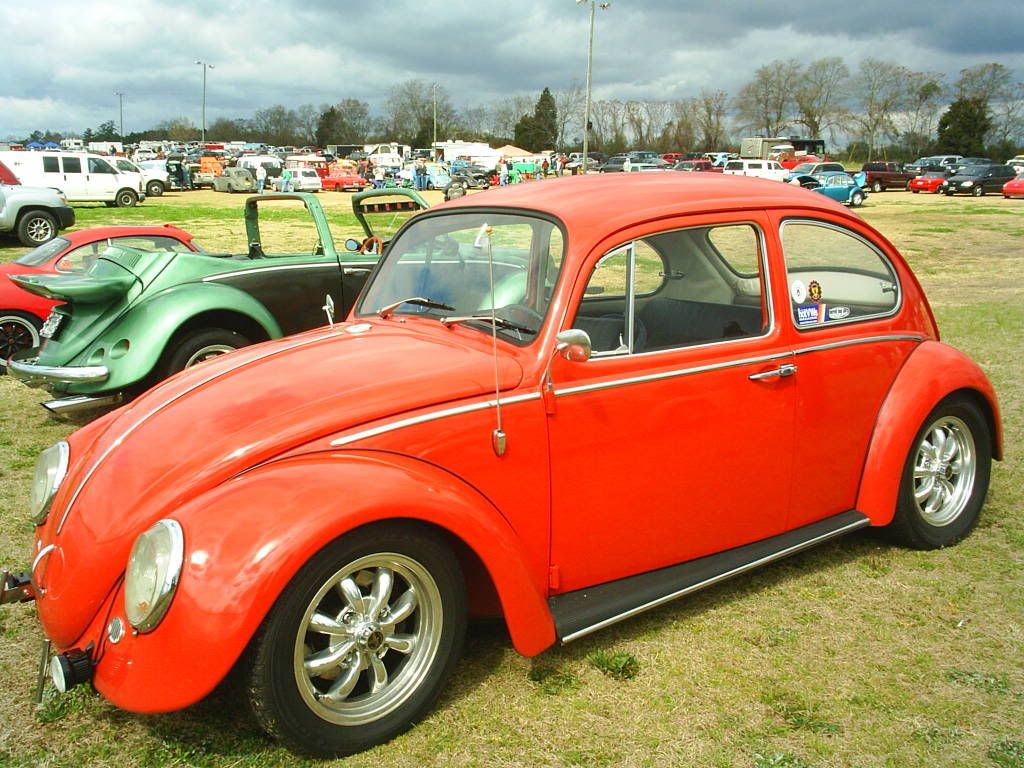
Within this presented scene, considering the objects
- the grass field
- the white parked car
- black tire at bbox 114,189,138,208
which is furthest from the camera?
the white parked car

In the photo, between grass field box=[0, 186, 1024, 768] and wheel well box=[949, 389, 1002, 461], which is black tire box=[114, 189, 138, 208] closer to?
grass field box=[0, 186, 1024, 768]

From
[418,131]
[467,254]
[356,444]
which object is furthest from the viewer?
[418,131]

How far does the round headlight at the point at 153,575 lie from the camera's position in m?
2.33

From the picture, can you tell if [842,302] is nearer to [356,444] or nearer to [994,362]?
[356,444]

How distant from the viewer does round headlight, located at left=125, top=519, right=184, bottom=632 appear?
2.33 meters

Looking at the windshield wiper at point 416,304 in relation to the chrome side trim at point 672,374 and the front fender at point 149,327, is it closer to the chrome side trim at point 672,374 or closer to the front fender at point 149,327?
the chrome side trim at point 672,374

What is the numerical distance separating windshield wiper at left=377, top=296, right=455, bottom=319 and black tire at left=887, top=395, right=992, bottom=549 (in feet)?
7.78

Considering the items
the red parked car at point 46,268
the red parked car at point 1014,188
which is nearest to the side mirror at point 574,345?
the red parked car at point 46,268

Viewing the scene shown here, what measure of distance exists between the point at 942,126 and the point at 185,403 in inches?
3233

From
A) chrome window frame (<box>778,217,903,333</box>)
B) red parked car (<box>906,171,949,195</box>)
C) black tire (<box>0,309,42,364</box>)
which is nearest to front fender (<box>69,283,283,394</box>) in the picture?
black tire (<box>0,309,42,364</box>)

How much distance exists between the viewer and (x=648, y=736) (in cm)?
277

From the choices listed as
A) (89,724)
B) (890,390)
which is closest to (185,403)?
(89,724)

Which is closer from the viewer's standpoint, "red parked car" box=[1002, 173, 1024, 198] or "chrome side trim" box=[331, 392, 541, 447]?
"chrome side trim" box=[331, 392, 541, 447]

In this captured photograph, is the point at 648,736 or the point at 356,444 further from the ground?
the point at 356,444
